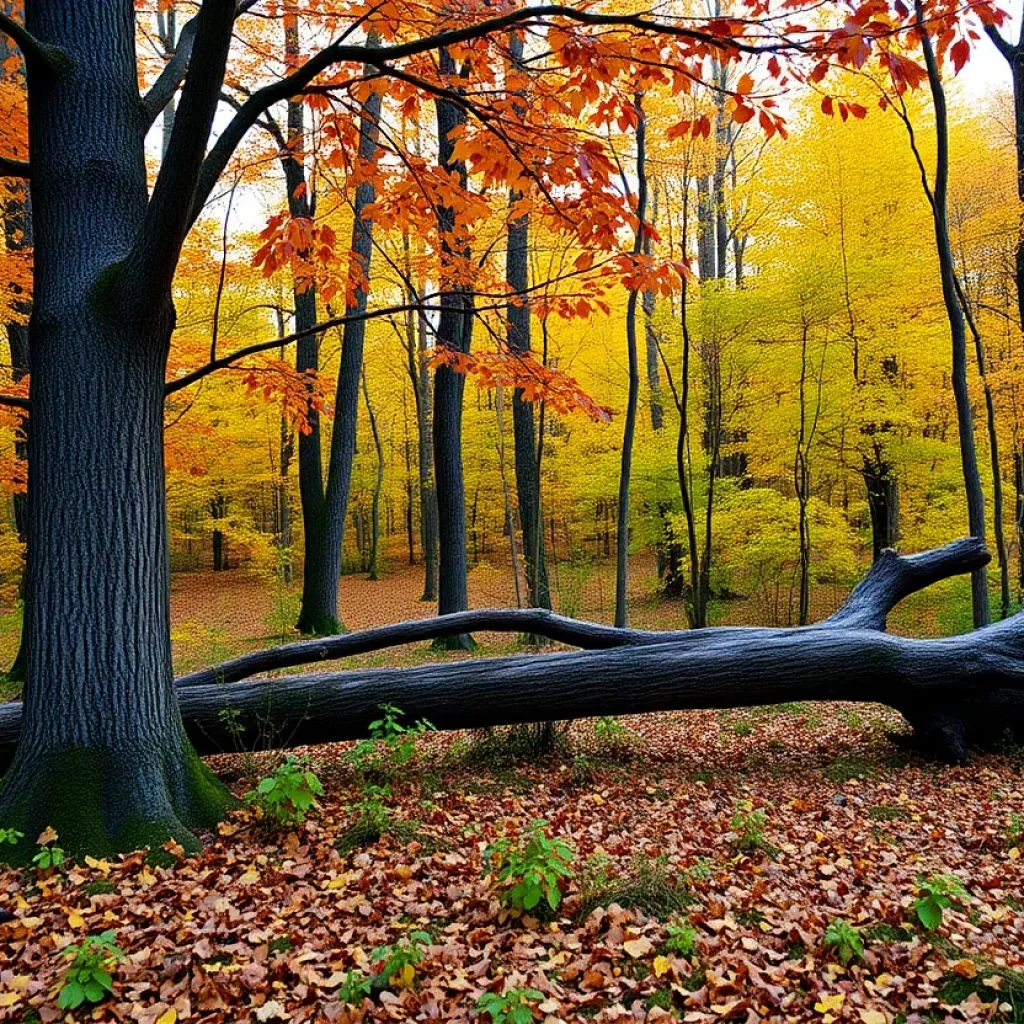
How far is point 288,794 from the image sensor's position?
342 centimetres

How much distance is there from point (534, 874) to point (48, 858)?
80.4 inches

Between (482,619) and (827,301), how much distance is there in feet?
31.3

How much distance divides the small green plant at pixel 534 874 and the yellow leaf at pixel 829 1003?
90cm

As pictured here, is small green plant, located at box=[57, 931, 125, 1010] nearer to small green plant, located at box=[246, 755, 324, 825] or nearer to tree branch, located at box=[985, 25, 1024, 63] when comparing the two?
small green plant, located at box=[246, 755, 324, 825]

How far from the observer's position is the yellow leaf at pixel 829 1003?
7.14 ft

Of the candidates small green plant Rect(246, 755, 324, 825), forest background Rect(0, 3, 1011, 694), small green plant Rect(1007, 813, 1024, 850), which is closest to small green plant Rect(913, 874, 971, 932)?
small green plant Rect(1007, 813, 1024, 850)

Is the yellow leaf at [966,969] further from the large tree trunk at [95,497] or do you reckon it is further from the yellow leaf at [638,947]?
the large tree trunk at [95,497]

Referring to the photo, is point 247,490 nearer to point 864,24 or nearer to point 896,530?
point 896,530

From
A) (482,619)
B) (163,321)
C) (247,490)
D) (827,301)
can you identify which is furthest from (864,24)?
(247,490)

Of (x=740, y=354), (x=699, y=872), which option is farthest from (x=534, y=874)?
(x=740, y=354)

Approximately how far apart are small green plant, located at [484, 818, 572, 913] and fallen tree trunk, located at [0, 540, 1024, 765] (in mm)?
1820

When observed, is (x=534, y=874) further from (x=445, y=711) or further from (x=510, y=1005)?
(x=445, y=711)

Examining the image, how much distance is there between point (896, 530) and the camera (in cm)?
1312

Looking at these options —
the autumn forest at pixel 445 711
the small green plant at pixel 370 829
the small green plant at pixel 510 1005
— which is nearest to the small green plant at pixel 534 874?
the autumn forest at pixel 445 711
